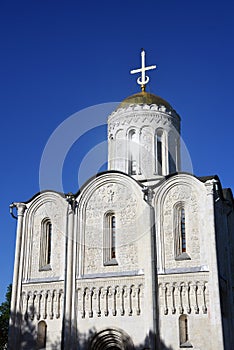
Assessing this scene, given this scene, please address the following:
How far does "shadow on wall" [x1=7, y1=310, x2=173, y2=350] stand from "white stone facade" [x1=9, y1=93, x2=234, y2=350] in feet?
0.12

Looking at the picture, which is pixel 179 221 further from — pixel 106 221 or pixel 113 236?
pixel 106 221

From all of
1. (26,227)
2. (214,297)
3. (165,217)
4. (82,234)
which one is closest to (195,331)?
(214,297)

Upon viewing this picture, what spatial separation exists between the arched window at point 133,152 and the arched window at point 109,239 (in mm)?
2837

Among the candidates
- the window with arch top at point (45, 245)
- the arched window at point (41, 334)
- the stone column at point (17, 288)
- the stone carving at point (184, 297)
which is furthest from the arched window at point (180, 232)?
the stone column at point (17, 288)

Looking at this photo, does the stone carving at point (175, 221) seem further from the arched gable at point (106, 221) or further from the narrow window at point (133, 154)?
the narrow window at point (133, 154)

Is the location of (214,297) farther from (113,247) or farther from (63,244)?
(63,244)

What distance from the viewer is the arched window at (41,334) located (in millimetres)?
18609

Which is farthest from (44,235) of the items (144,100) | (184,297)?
(144,100)

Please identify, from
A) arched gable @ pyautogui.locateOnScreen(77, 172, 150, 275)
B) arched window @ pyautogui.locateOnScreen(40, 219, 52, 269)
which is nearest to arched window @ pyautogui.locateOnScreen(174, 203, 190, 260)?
arched gable @ pyautogui.locateOnScreen(77, 172, 150, 275)

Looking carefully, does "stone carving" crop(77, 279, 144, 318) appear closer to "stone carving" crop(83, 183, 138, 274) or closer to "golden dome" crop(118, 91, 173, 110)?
"stone carving" crop(83, 183, 138, 274)

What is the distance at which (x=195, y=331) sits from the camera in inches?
659

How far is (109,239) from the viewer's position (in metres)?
19.3

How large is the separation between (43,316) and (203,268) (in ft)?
22.0

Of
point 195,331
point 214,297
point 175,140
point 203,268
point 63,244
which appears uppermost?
point 175,140
